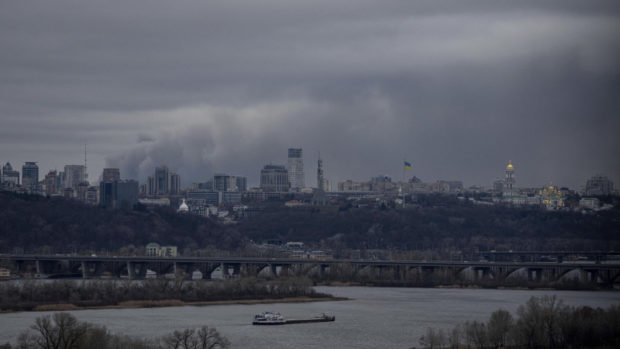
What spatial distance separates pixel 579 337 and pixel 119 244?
353ft

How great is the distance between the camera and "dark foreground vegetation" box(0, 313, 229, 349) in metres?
47.2

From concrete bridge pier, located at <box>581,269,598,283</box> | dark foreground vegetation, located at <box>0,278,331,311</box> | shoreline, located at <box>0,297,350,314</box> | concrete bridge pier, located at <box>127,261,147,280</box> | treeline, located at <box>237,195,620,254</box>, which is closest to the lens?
shoreline, located at <box>0,297,350,314</box>

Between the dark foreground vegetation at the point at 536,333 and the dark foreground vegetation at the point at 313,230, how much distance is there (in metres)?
83.7

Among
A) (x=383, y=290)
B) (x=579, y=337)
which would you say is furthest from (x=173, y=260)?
(x=579, y=337)

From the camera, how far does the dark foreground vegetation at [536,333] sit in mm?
52500

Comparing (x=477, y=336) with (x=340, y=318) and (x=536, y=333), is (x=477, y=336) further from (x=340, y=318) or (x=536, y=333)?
(x=340, y=318)

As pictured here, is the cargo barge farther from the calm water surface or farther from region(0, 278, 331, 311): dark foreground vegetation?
region(0, 278, 331, 311): dark foreground vegetation

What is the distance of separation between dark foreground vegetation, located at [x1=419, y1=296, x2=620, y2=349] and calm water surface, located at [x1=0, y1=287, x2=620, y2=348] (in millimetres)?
3679

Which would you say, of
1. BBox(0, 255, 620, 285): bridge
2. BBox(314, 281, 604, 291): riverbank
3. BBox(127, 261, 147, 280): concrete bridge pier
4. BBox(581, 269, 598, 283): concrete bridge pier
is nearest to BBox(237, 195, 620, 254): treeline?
BBox(0, 255, 620, 285): bridge

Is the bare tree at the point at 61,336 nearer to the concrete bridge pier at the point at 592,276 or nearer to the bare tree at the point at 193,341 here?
the bare tree at the point at 193,341

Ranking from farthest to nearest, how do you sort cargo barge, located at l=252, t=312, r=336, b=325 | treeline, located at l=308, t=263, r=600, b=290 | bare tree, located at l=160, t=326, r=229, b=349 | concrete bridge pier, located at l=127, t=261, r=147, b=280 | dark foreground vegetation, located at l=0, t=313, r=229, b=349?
concrete bridge pier, located at l=127, t=261, r=147, b=280 < treeline, located at l=308, t=263, r=600, b=290 < cargo barge, located at l=252, t=312, r=336, b=325 < bare tree, located at l=160, t=326, r=229, b=349 < dark foreground vegetation, located at l=0, t=313, r=229, b=349

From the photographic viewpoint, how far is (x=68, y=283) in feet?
269

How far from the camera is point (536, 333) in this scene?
173ft

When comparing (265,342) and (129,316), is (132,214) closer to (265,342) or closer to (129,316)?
(129,316)
